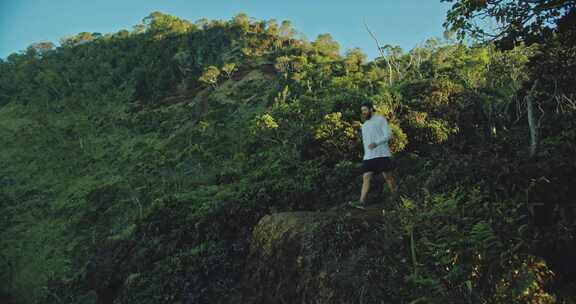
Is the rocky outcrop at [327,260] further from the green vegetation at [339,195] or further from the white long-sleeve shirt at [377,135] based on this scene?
the white long-sleeve shirt at [377,135]

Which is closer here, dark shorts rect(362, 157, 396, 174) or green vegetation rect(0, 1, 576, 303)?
green vegetation rect(0, 1, 576, 303)

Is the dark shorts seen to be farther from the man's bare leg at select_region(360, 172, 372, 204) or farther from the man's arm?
the man's arm

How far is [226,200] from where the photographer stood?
1010 centimetres

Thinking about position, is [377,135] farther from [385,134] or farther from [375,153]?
[375,153]

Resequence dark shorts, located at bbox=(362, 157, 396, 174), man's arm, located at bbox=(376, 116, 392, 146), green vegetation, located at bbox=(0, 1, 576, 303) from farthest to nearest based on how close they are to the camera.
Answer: dark shorts, located at bbox=(362, 157, 396, 174), man's arm, located at bbox=(376, 116, 392, 146), green vegetation, located at bbox=(0, 1, 576, 303)

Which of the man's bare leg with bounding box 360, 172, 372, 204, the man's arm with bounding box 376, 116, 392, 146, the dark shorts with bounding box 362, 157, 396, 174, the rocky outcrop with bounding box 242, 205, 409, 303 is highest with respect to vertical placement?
the man's arm with bounding box 376, 116, 392, 146

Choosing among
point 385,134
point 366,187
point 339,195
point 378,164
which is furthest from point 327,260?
point 339,195

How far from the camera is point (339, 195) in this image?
9453 mm

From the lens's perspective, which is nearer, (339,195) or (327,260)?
(327,260)

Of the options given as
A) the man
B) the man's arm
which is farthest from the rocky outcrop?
the man's arm

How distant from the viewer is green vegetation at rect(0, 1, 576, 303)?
3400 millimetres

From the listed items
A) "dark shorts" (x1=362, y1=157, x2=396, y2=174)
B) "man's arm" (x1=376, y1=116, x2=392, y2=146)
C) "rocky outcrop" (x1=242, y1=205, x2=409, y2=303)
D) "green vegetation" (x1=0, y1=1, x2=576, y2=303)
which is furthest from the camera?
"dark shorts" (x1=362, y1=157, x2=396, y2=174)

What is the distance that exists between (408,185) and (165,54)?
5813 cm

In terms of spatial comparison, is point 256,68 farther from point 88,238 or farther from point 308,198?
point 308,198
